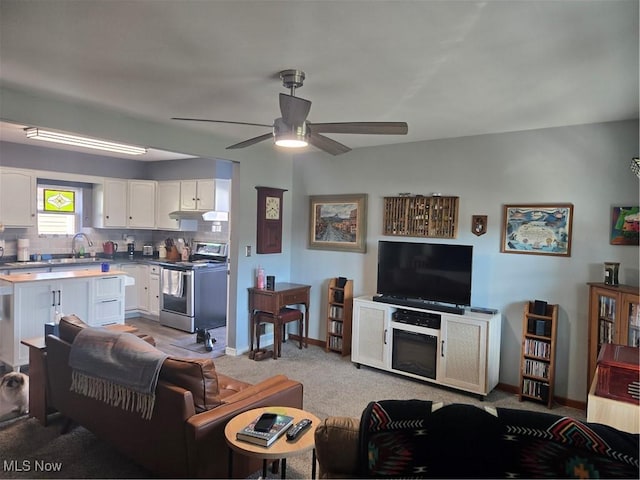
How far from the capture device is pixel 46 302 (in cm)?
419

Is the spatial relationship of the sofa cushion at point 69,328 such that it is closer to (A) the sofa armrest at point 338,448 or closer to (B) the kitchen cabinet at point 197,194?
(A) the sofa armrest at point 338,448

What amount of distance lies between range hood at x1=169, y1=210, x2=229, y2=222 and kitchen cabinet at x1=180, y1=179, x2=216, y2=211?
88 millimetres

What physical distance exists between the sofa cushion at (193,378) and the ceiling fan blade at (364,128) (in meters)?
1.53

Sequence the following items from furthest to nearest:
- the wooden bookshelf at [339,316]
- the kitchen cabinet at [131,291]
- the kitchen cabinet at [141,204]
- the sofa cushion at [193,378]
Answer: the kitchen cabinet at [141,204]
the kitchen cabinet at [131,291]
the wooden bookshelf at [339,316]
the sofa cushion at [193,378]

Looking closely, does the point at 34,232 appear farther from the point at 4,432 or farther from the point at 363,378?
the point at 363,378

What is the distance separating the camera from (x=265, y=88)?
284 centimetres

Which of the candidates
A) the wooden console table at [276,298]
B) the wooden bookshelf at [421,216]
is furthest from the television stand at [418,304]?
the wooden console table at [276,298]

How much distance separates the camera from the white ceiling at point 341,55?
1.81m

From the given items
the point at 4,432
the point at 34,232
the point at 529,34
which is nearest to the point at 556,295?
the point at 529,34

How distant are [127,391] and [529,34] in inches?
110

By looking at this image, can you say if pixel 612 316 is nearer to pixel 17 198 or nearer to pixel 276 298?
pixel 276 298

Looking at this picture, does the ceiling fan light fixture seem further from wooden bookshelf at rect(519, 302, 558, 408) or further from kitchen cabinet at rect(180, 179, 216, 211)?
kitchen cabinet at rect(180, 179, 216, 211)

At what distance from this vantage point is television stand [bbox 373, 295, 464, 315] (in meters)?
3.98

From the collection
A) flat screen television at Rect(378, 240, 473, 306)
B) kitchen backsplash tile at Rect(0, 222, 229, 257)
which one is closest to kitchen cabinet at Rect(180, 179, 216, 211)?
kitchen backsplash tile at Rect(0, 222, 229, 257)
